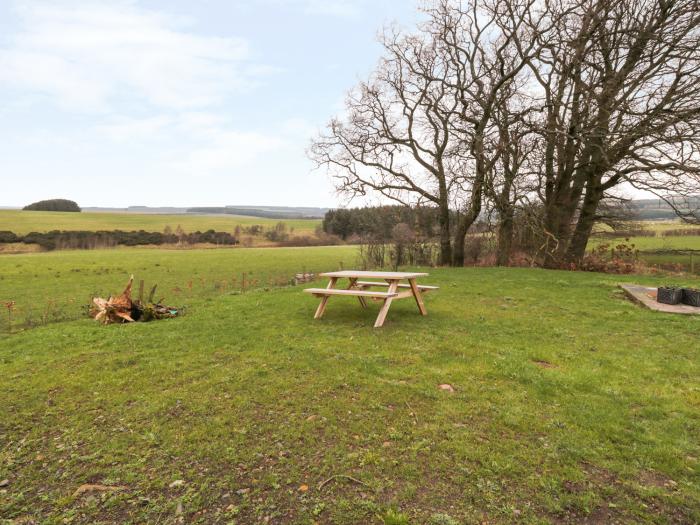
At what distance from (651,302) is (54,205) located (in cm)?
11207

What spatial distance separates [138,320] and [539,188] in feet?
51.9

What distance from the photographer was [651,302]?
29.6ft

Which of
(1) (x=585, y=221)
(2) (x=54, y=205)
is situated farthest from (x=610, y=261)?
(2) (x=54, y=205)

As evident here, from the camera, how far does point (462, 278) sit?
13.9 meters

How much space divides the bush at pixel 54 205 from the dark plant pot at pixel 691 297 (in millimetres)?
110950

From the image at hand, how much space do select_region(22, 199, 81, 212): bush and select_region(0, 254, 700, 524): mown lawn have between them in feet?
346

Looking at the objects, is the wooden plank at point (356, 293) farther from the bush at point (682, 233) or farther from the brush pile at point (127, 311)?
the bush at point (682, 233)

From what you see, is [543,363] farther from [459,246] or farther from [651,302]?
[459,246]

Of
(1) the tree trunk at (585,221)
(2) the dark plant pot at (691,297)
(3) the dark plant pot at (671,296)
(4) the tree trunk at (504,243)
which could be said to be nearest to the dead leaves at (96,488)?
(3) the dark plant pot at (671,296)

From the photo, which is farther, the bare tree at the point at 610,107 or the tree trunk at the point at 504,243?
the tree trunk at the point at 504,243

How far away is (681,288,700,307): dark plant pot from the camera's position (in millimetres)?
8795

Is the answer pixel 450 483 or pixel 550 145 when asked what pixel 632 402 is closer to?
pixel 450 483

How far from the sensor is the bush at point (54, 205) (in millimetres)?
91875

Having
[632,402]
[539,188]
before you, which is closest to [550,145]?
[539,188]
